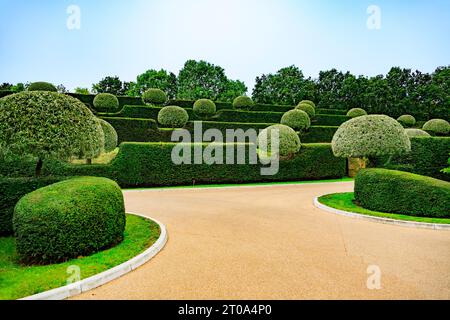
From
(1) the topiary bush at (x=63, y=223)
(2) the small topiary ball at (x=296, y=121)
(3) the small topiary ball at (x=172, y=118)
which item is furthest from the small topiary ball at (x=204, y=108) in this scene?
(1) the topiary bush at (x=63, y=223)

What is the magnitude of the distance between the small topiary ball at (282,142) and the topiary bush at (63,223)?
16.0m

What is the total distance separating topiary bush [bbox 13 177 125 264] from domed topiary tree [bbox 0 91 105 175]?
7.64ft

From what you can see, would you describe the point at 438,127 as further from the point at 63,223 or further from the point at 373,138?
the point at 63,223

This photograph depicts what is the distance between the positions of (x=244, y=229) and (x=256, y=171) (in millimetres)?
12402

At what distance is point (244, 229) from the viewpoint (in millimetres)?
8703

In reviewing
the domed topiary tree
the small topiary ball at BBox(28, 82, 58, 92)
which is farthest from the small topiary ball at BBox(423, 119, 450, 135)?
the small topiary ball at BBox(28, 82, 58, 92)

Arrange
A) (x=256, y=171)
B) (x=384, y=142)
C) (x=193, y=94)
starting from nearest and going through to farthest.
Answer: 1. (x=384, y=142)
2. (x=256, y=171)
3. (x=193, y=94)

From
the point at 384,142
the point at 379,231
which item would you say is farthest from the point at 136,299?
the point at 384,142

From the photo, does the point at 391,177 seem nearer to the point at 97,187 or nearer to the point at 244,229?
the point at 244,229

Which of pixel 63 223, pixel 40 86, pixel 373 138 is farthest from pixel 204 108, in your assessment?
pixel 63 223

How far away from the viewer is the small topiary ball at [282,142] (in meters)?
21.3

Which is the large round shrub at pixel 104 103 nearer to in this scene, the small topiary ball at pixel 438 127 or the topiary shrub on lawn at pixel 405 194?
the topiary shrub on lawn at pixel 405 194

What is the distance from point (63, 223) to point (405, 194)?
10.2 metres

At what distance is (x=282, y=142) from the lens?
21297 mm
